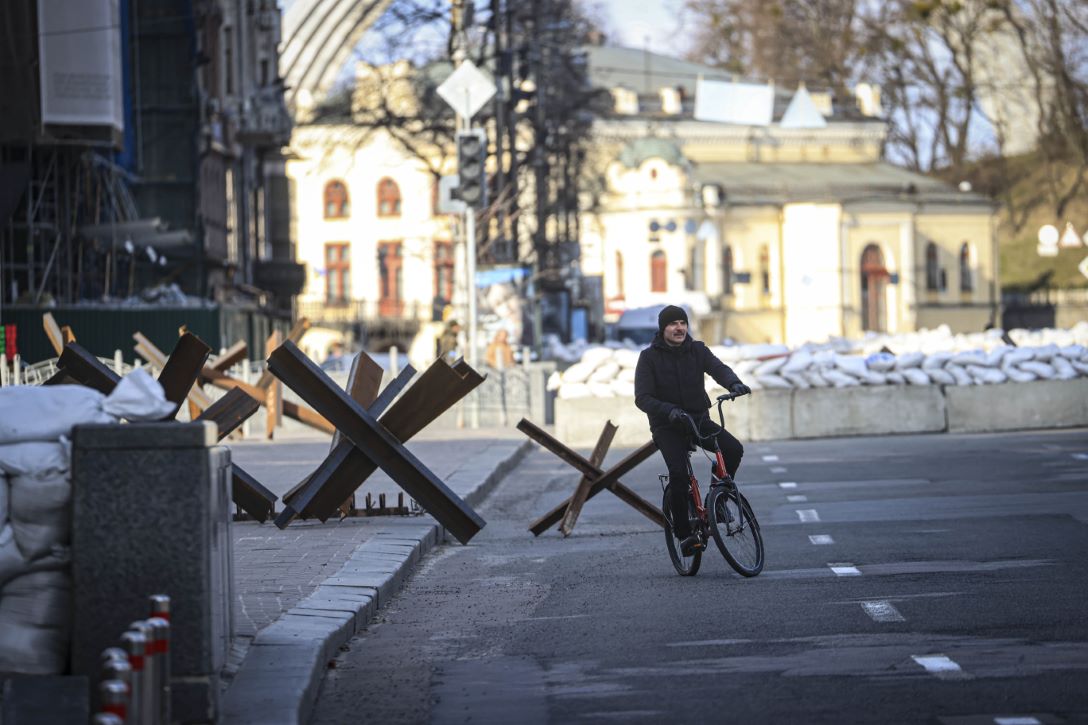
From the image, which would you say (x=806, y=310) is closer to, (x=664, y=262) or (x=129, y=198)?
(x=664, y=262)

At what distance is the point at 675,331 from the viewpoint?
41.7ft

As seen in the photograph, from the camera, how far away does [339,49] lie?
81.9 meters

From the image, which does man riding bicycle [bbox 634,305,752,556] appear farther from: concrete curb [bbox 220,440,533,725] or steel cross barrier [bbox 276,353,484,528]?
concrete curb [bbox 220,440,533,725]

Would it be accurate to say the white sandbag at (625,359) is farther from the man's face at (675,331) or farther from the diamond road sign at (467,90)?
the man's face at (675,331)

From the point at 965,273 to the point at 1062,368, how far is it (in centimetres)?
7399

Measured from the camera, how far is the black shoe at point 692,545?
12094mm

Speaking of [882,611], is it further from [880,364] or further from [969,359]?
[969,359]

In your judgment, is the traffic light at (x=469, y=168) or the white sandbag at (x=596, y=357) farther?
the traffic light at (x=469, y=168)

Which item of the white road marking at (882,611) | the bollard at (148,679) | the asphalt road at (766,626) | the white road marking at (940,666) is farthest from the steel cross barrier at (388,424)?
the bollard at (148,679)

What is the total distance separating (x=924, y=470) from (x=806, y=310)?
78.7 metres

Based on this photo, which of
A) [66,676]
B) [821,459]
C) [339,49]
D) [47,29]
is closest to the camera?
[66,676]

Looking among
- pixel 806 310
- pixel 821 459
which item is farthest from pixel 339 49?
pixel 821 459

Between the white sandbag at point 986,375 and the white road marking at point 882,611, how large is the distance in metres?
19.9

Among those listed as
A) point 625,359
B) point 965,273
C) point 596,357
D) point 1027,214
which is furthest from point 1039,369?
point 1027,214
